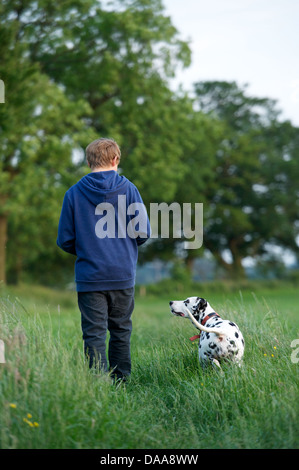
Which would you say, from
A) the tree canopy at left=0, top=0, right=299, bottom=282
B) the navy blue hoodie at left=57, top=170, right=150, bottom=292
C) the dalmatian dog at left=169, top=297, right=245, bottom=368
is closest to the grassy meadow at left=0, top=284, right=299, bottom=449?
the dalmatian dog at left=169, top=297, right=245, bottom=368

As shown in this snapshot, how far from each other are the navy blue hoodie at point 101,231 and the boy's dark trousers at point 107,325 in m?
0.10

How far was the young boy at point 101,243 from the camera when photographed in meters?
4.18

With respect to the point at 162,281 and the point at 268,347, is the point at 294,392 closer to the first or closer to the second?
the point at 268,347

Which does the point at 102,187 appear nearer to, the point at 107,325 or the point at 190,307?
the point at 107,325

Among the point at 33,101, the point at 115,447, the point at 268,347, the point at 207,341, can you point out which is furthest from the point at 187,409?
the point at 33,101

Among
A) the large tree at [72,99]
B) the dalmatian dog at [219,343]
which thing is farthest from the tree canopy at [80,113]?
the dalmatian dog at [219,343]

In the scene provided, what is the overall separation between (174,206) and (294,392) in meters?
29.1

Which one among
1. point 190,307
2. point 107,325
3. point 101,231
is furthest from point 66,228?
point 190,307

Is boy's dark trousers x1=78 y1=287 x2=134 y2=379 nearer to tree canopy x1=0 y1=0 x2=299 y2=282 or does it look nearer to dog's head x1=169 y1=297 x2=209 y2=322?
dog's head x1=169 y1=297 x2=209 y2=322

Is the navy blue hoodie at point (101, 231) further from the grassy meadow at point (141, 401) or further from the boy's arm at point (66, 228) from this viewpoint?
the grassy meadow at point (141, 401)

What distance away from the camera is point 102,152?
434 cm

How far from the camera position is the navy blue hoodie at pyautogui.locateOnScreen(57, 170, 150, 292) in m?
4.17

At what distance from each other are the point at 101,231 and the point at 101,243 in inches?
4.2

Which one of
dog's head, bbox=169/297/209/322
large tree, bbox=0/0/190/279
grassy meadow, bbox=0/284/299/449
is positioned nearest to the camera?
grassy meadow, bbox=0/284/299/449
